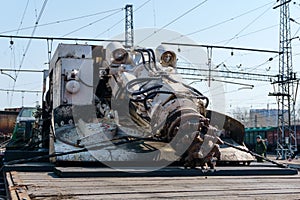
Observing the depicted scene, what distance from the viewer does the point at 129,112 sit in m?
6.62

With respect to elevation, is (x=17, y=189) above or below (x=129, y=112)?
below

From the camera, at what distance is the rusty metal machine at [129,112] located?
17.7 ft

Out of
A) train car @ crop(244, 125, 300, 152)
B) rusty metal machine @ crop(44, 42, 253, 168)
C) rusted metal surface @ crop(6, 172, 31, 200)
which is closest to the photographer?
rusted metal surface @ crop(6, 172, 31, 200)

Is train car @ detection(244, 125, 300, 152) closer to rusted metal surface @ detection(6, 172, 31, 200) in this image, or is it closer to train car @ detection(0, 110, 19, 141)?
train car @ detection(0, 110, 19, 141)

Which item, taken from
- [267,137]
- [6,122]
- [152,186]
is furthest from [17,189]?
[267,137]

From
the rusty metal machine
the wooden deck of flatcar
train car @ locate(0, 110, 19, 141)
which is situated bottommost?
train car @ locate(0, 110, 19, 141)

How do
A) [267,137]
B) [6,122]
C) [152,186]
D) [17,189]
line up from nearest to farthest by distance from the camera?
[17,189] → [152,186] → [6,122] → [267,137]

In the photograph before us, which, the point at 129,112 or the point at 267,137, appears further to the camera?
the point at 267,137

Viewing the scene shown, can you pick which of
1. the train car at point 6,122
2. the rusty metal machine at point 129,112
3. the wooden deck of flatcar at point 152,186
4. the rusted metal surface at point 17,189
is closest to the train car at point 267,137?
the train car at point 6,122

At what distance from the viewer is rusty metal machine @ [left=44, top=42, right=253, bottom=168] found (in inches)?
213

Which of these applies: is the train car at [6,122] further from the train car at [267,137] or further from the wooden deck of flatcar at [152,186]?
the wooden deck of flatcar at [152,186]

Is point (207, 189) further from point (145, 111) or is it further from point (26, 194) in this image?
point (145, 111)

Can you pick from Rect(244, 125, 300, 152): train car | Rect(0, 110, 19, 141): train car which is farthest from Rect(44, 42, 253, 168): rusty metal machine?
Rect(244, 125, 300, 152): train car

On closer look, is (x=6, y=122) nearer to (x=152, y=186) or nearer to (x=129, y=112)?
(x=129, y=112)
